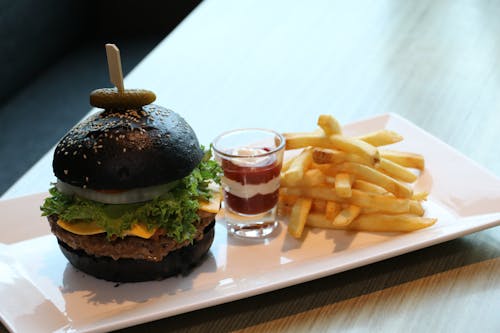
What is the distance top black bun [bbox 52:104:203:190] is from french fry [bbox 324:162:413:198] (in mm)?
604

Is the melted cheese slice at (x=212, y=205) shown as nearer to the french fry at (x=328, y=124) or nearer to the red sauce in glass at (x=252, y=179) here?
the red sauce in glass at (x=252, y=179)

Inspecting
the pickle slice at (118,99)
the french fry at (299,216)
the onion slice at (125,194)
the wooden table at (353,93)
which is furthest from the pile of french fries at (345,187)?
the pickle slice at (118,99)

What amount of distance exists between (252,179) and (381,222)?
514 mm

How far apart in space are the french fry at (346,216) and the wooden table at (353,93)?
19cm

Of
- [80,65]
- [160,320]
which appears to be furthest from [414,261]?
[80,65]

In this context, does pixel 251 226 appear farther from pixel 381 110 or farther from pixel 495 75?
pixel 495 75

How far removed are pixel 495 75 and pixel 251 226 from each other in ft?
7.03

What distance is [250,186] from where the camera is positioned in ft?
7.58

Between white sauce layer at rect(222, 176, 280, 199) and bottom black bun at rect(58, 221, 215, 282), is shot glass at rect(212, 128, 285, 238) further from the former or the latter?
bottom black bun at rect(58, 221, 215, 282)

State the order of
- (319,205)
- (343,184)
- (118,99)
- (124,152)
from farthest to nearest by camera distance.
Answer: (319,205) < (343,184) < (118,99) < (124,152)

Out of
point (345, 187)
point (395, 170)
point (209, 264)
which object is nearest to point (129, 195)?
point (209, 264)

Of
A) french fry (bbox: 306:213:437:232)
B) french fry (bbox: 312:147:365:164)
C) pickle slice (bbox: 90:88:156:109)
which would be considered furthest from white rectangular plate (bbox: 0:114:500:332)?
pickle slice (bbox: 90:88:156:109)

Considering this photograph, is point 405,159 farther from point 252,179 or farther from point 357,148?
point 252,179

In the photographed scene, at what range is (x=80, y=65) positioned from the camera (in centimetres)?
675
